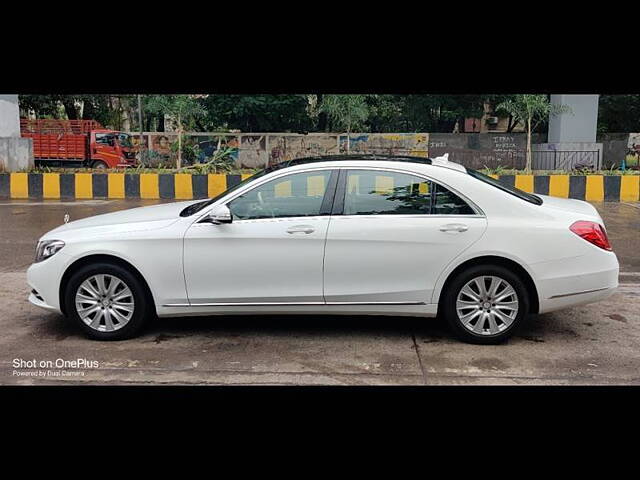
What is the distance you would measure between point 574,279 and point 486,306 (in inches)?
29.5

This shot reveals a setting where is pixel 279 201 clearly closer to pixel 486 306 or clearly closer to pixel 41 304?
pixel 486 306

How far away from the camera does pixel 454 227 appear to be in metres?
5.34

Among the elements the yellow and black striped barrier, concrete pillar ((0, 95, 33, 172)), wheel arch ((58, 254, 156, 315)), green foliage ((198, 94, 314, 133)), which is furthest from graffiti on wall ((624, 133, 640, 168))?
wheel arch ((58, 254, 156, 315))

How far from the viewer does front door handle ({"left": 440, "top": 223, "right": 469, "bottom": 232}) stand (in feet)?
17.5

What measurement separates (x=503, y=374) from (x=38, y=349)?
3713 millimetres

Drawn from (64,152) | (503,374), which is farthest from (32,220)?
(64,152)

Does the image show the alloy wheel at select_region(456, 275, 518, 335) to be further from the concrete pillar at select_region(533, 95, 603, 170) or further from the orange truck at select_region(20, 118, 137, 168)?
the orange truck at select_region(20, 118, 137, 168)

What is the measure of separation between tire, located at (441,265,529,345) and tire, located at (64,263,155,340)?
101 inches

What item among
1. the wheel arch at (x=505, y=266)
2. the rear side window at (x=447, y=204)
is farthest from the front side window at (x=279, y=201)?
the wheel arch at (x=505, y=266)

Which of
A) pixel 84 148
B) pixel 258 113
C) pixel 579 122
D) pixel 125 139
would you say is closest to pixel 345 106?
pixel 258 113

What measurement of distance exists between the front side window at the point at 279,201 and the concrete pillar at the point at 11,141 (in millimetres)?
14463
